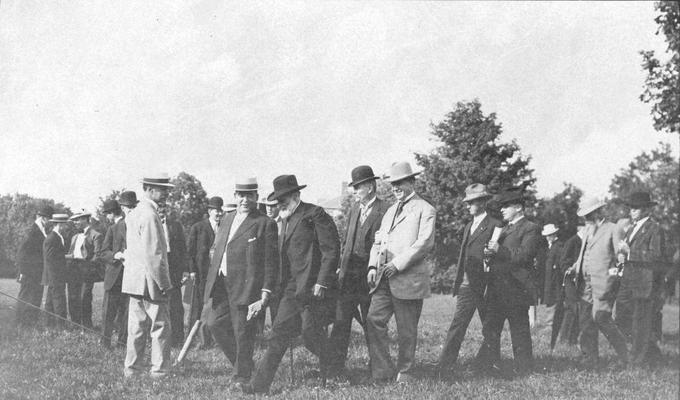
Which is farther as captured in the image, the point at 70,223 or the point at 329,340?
the point at 70,223

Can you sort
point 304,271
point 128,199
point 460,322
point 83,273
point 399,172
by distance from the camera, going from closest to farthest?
point 304,271 → point 399,172 → point 460,322 → point 128,199 → point 83,273

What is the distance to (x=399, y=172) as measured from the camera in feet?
23.7

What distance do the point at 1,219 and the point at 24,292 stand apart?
4.39 feet

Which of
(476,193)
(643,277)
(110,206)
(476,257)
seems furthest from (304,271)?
(110,206)

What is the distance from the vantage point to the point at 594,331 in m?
8.80

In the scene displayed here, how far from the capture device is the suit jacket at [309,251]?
677cm

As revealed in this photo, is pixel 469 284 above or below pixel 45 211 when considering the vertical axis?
below

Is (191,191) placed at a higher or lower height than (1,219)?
higher

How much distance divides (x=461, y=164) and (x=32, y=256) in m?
39.0

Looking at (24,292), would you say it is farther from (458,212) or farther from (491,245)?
(458,212)

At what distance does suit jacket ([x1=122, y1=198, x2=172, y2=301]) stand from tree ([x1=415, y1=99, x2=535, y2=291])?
1544 inches

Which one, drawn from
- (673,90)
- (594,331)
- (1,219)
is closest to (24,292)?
(1,219)

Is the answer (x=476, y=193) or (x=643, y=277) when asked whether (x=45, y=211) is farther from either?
(x=643, y=277)

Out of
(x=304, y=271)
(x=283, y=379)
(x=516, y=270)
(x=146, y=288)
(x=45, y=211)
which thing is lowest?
(x=283, y=379)
